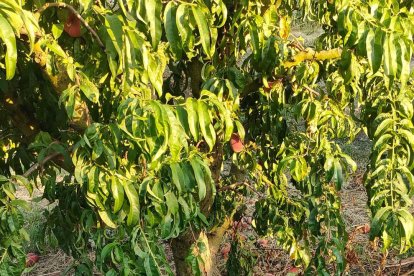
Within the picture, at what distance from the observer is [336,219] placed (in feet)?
7.07

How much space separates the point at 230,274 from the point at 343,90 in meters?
1.46

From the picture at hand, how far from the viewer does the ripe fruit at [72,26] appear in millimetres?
1446

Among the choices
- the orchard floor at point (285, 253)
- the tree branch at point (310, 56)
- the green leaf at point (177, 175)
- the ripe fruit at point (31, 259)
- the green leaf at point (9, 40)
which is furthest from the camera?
the ripe fruit at point (31, 259)

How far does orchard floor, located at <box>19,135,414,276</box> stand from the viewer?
144 inches

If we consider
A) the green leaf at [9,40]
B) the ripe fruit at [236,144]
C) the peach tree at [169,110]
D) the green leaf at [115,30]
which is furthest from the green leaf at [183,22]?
the ripe fruit at [236,144]

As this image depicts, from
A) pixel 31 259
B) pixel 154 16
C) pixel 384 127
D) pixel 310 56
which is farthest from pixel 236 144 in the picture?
pixel 31 259

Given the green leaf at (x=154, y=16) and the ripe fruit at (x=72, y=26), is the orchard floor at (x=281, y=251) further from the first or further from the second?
the green leaf at (x=154, y=16)

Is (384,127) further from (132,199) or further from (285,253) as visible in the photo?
(285,253)

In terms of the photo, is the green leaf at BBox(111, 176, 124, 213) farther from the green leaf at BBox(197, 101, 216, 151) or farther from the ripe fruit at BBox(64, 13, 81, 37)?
the ripe fruit at BBox(64, 13, 81, 37)

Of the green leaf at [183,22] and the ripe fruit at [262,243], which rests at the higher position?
the green leaf at [183,22]

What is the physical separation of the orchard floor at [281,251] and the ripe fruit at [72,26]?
1.86m

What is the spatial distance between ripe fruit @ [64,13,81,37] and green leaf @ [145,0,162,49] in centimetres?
36

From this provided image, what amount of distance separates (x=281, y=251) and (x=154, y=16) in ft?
10.5

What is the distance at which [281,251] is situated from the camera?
410 cm
